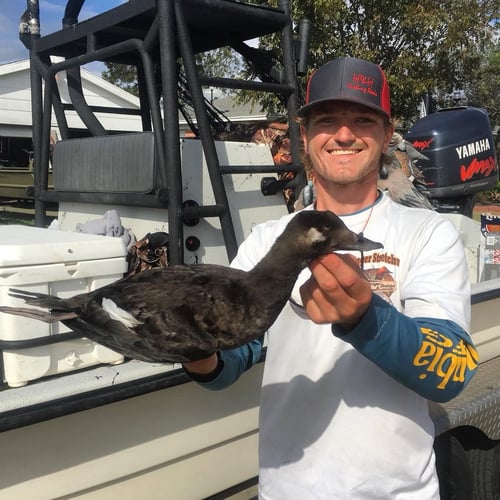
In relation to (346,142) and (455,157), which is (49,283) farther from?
(455,157)

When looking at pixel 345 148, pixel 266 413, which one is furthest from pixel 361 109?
pixel 266 413

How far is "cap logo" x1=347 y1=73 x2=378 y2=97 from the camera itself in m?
1.78

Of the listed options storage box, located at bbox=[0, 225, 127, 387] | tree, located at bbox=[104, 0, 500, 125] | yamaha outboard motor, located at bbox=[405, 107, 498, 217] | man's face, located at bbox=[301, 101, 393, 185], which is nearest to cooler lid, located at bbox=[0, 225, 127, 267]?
storage box, located at bbox=[0, 225, 127, 387]

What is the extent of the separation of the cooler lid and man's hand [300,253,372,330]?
1.31 meters

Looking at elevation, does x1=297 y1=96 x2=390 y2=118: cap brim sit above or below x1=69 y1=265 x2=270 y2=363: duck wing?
above

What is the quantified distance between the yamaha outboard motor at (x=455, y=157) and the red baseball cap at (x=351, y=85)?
2.97 m

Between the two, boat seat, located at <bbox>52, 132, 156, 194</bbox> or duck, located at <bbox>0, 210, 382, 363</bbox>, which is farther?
boat seat, located at <bbox>52, 132, 156, 194</bbox>

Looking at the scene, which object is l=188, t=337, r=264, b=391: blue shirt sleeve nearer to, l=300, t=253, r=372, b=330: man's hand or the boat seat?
l=300, t=253, r=372, b=330: man's hand

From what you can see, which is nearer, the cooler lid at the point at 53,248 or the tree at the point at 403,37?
the cooler lid at the point at 53,248

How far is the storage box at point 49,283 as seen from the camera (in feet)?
7.30

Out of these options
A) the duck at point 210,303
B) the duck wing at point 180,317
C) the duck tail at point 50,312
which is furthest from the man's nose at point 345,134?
the duck tail at point 50,312

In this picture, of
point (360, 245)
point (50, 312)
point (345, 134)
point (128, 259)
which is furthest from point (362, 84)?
point (128, 259)

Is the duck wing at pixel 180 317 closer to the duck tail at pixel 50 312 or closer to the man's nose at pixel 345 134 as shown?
the duck tail at pixel 50 312

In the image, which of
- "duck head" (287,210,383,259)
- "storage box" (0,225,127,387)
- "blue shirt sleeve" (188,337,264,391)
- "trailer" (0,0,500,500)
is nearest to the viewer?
"duck head" (287,210,383,259)
